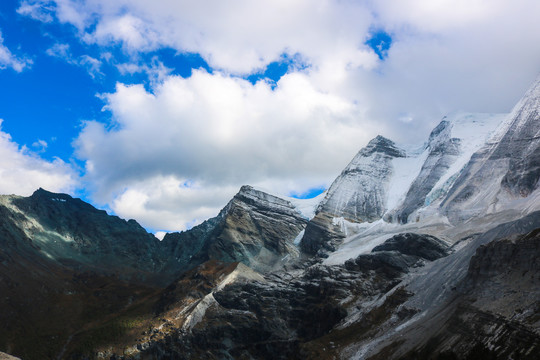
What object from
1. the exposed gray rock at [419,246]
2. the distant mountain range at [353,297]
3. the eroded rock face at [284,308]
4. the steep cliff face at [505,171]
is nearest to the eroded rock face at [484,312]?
the distant mountain range at [353,297]

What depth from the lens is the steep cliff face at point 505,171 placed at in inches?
6063

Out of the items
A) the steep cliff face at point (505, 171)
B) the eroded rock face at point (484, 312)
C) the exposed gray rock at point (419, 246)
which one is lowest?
the eroded rock face at point (484, 312)

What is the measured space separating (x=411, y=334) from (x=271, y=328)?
6537 centimetres

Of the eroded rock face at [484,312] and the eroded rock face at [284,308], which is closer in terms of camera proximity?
the eroded rock face at [484,312]

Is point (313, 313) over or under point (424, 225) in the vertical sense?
under

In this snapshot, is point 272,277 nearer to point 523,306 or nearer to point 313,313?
point 313,313

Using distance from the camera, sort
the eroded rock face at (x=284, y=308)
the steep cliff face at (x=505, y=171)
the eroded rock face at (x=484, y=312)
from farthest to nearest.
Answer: the steep cliff face at (x=505, y=171), the eroded rock face at (x=284, y=308), the eroded rock face at (x=484, y=312)

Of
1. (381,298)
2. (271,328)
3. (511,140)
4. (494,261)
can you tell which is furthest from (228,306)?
(511,140)

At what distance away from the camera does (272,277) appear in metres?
188

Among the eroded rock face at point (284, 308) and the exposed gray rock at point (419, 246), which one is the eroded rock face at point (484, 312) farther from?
the exposed gray rock at point (419, 246)

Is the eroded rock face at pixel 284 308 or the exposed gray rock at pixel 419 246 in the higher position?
the exposed gray rock at pixel 419 246

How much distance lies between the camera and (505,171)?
17212 centimetres

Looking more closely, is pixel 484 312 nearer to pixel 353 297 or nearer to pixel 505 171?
pixel 353 297

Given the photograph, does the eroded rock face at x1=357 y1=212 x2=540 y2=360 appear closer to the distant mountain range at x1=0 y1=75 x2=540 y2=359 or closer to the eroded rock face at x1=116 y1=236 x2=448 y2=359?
the distant mountain range at x1=0 y1=75 x2=540 y2=359
